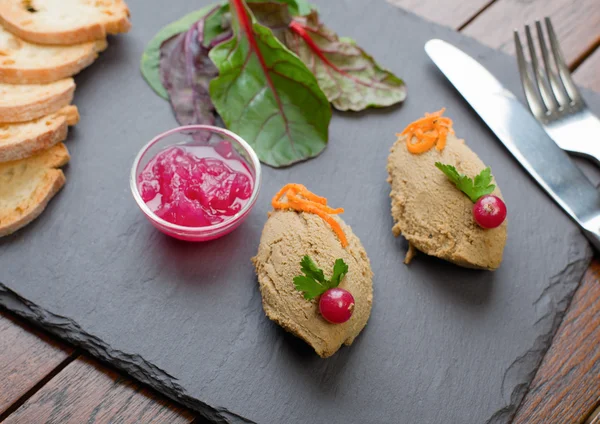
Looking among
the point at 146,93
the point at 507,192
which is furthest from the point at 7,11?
the point at 507,192

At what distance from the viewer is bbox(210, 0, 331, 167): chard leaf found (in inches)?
120

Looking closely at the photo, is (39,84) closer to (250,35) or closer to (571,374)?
(250,35)

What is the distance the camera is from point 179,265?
2709mm

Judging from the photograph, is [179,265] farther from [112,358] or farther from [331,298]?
[331,298]

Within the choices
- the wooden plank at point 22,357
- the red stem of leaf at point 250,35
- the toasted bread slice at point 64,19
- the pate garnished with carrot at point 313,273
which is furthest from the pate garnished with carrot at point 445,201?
the toasted bread slice at point 64,19

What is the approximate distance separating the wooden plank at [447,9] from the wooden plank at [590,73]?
73cm

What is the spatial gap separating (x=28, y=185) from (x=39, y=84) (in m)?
0.56

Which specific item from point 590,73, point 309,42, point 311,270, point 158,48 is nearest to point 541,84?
point 590,73

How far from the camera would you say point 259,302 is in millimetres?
2619

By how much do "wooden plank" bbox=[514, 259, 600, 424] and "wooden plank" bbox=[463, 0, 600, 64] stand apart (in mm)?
1674

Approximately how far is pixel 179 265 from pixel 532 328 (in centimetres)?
164

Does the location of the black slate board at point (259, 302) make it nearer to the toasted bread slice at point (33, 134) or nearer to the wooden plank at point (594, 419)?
the toasted bread slice at point (33, 134)

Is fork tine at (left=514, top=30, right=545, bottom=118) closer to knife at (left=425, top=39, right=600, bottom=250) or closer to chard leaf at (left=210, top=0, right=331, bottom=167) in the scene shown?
knife at (left=425, top=39, right=600, bottom=250)

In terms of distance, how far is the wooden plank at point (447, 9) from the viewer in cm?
375
